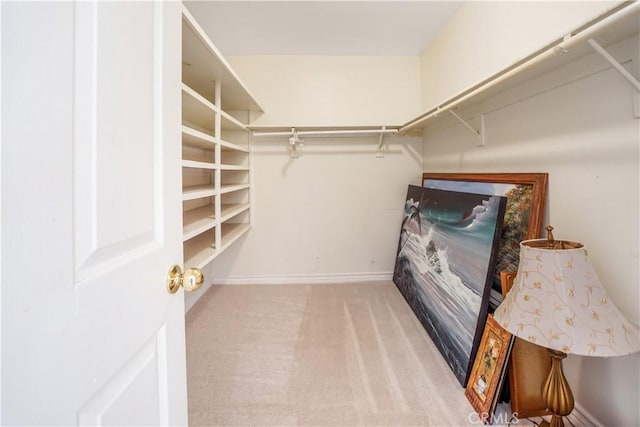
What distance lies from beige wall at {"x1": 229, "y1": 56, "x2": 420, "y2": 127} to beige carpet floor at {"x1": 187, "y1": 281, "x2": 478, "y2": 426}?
1.69 metres

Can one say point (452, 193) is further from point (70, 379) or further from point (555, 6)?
point (70, 379)

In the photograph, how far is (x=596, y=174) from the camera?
1019 millimetres

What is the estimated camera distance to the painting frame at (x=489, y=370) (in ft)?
3.58

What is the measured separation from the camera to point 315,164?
259cm

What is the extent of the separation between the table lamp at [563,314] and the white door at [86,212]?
42.9 inches

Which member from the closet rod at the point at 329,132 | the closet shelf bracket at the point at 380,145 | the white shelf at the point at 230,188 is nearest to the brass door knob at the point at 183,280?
the white shelf at the point at 230,188

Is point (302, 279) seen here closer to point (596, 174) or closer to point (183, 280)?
point (183, 280)

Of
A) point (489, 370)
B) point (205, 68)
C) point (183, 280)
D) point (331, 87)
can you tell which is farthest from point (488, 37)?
point (183, 280)

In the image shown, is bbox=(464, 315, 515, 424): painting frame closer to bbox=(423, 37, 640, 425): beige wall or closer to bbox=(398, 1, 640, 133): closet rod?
bbox=(423, 37, 640, 425): beige wall

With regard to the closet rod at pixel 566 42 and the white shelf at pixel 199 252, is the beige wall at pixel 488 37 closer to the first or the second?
the closet rod at pixel 566 42

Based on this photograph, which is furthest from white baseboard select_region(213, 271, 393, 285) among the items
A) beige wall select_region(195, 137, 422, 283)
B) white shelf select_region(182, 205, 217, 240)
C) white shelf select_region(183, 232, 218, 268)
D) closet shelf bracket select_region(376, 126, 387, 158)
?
closet shelf bracket select_region(376, 126, 387, 158)

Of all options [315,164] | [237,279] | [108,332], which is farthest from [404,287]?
[108,332]

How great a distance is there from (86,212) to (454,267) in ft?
5.43

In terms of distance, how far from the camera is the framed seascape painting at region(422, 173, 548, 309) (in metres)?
1.24
